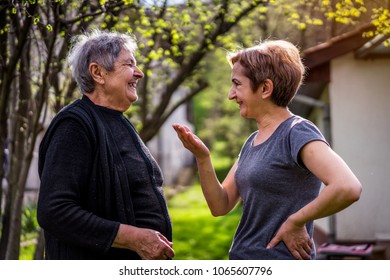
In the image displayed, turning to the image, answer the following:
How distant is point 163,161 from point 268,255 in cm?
2265

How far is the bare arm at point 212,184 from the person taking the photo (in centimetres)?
309

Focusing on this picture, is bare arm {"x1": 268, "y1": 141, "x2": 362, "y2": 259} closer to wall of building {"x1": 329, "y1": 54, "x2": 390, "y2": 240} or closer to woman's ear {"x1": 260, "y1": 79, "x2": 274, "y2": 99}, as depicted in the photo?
woman's ear {"x1": 260, "y1": 79, "x2": 274, "y2": 99}

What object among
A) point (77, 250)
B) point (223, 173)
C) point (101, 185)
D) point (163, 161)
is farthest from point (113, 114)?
point (223, 173)

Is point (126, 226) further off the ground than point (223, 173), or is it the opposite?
point (126, 226)

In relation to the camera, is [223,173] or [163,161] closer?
[163,161]

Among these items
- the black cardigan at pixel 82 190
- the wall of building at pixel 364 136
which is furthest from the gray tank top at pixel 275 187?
the wall of building at pixel 364 136

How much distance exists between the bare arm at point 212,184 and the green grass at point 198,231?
6.50m

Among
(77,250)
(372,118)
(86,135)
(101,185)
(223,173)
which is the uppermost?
(86,135)

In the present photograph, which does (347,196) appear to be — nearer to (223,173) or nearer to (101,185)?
(101,185)

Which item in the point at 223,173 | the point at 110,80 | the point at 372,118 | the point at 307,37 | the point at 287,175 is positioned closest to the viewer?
the point at 287,175

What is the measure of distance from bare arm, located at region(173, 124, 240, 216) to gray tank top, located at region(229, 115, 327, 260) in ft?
0.86

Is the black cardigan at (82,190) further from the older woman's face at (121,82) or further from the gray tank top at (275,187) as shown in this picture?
the gray tank top at (275,187)

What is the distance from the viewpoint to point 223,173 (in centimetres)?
2759

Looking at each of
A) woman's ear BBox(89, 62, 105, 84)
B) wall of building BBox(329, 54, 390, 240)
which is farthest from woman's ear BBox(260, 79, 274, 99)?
wall of building BBox(329, 54, 390, 240)
